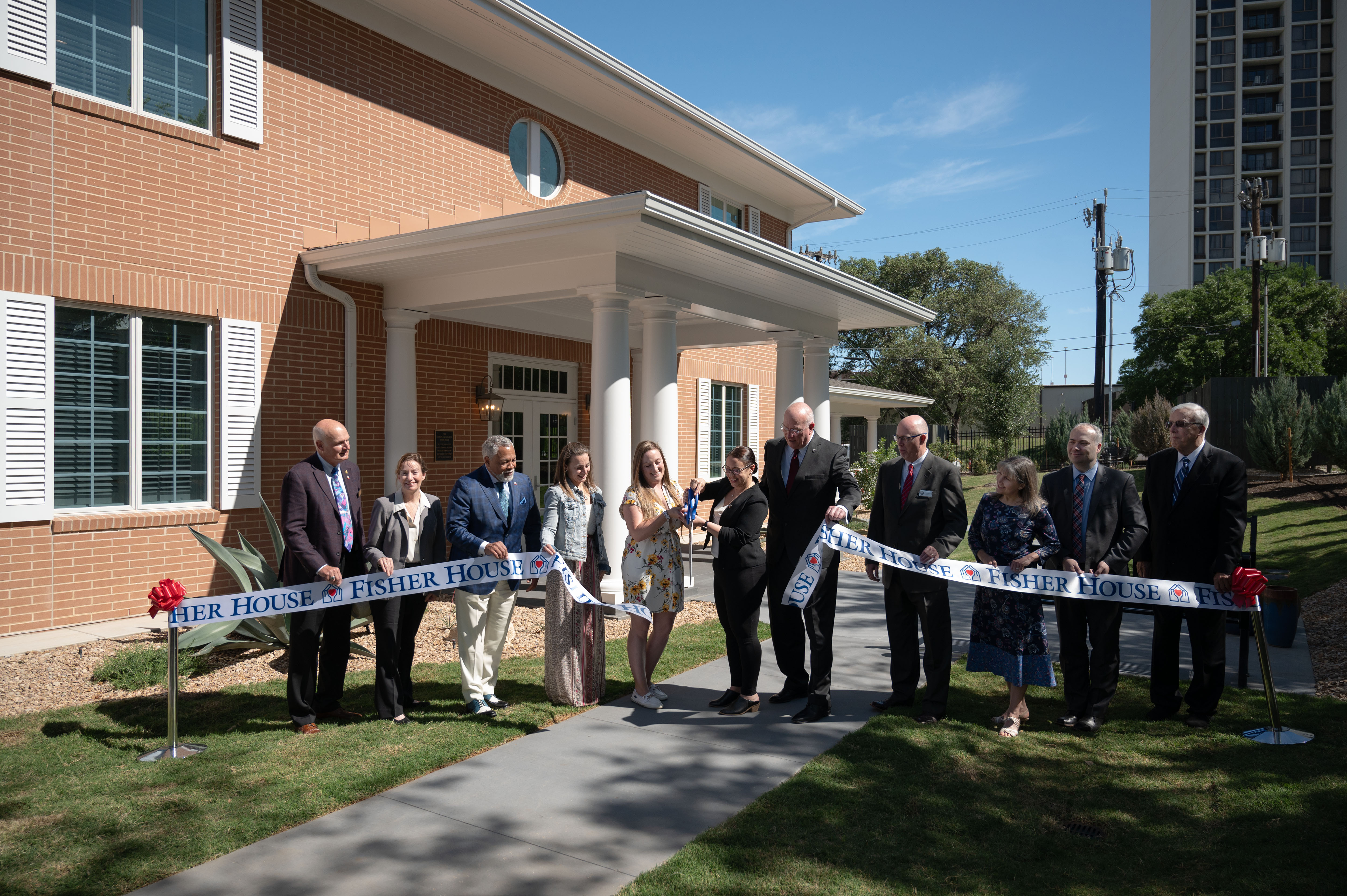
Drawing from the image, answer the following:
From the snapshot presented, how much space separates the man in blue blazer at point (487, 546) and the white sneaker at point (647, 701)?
889 millimetres

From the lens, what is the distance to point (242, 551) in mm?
7605

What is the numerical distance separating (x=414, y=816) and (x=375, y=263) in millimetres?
6669

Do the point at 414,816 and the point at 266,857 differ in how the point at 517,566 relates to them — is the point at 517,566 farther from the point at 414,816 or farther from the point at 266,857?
the point at 266,857

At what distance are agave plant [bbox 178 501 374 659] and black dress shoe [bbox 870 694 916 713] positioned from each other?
3.91 metres

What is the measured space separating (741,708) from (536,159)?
9398 mm

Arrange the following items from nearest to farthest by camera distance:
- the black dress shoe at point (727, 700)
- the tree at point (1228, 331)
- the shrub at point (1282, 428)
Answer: the black dress shoe at point (727, 700)
the shrub at point (1282, 428)
the tree at point (1228, 331)

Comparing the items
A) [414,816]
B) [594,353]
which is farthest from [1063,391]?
[414,816]

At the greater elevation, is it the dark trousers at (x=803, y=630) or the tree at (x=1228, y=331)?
the tree at (x=1228, y=331)

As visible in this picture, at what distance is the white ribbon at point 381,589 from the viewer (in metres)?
4.90

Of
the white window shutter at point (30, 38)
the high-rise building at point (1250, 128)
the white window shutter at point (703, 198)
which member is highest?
the high-rise building at point (1250, 128)

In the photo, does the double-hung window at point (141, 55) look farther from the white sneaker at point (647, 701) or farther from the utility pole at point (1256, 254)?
the utility pole at point (1256, 254)

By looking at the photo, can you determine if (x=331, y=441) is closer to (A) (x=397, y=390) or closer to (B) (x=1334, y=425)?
(A) (x=397, y=390)

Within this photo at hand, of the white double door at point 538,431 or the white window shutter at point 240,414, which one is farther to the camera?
the white double door at point 538,431

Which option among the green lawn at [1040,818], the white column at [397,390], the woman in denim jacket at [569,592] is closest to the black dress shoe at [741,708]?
the green lawn at [1040,818]
